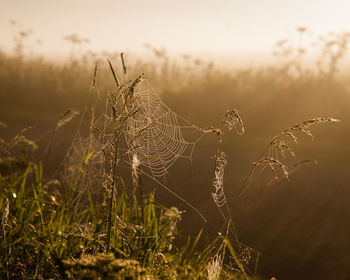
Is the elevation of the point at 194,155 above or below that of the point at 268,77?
below

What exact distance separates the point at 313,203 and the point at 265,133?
2283 millimetres

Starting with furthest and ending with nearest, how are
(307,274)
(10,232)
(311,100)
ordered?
(311,100) < (307,274) < (10,232)

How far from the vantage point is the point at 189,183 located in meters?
5.88

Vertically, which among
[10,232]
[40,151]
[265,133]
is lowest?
[40,151]

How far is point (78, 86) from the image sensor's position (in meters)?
9.60

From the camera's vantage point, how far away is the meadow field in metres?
2.32

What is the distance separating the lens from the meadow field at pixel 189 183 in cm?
232

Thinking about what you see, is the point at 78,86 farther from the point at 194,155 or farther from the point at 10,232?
the point at 10,232

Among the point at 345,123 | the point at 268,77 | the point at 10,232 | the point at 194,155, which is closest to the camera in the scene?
the point at 10,232

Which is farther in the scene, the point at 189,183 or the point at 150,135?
the point at 189,183

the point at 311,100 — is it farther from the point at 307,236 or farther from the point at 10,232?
the point at 10,232

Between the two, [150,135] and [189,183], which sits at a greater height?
[150,135]

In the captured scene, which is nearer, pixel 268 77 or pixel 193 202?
pixel 193 202

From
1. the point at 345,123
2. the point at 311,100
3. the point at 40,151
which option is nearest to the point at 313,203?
the point at 345,123
